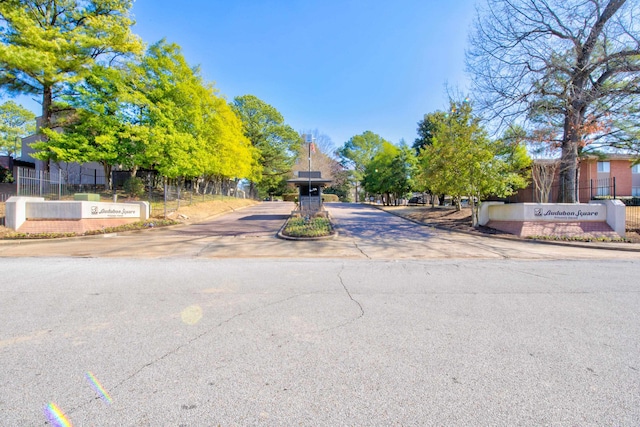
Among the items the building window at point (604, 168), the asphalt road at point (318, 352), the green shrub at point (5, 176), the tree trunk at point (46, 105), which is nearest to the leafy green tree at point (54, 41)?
the tree trunk at point (46, 105)

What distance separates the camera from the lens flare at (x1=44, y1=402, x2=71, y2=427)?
6.78ft

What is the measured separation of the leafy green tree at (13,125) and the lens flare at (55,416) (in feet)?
183

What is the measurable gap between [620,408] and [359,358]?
6.41ft

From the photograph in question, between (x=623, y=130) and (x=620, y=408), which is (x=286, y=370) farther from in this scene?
(x=623, y=130)

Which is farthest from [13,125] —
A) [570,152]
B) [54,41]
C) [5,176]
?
[570,152]

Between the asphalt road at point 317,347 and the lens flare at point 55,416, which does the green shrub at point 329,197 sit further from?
the lens flare at point 55,416

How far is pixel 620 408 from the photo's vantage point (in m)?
2.22

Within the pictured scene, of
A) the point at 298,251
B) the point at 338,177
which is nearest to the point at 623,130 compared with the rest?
the point at 298,251

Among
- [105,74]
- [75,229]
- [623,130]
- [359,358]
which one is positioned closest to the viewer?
[359,358]

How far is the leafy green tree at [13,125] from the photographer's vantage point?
41.7 meters

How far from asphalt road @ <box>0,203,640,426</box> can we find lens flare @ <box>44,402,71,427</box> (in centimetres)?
1

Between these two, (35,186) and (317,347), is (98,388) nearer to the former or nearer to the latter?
(317,347)

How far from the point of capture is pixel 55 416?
214 centimetres

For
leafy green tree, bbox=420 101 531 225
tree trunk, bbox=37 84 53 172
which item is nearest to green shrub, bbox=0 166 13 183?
tree trunk, bbox=37 84 53 172
